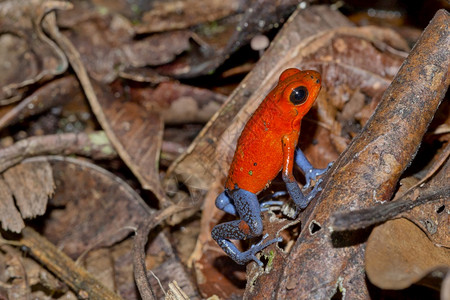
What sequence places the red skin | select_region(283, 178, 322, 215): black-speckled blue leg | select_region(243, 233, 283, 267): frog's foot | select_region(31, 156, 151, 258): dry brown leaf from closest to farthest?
select_region(283, 178, 322, 215): black-speckled blue leg → select_region(243, 233, 283, 267): frog's foot → the red skin → select_region(31, 156, 151, 258): dry brown leaf

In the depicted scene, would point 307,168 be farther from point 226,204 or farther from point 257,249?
point 257,249

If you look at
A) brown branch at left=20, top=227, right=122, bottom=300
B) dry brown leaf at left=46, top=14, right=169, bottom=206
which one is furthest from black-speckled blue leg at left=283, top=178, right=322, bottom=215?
brown branch at left=20, top=227, right=122, bottom=300

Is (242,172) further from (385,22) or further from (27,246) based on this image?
(385,22)

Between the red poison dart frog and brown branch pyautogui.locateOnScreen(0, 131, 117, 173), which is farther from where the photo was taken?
brown branch pyautogui.locateOnScreen(0, 131, 117, 173)

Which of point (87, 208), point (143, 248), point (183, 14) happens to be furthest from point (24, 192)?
point (183, 14)

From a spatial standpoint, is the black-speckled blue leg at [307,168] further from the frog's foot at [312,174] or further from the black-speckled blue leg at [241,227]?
the black-speckled blue leg at [241,227]

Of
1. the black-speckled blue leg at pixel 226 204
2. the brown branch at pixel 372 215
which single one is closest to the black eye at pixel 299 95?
the black-speckled blue leg at pixel 226 204

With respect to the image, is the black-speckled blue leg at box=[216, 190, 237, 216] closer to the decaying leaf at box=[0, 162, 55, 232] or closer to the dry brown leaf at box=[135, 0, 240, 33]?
the decaying leaf at box=[0, 162, 55, 232]


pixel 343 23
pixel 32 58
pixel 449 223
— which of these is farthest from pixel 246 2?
pixel 449 223
